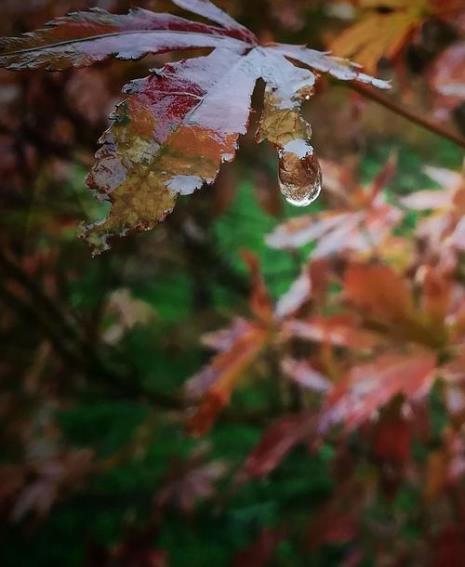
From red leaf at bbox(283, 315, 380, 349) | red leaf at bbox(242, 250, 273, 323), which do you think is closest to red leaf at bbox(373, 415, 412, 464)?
red leaf at bbox(283, 315, 380, 349)

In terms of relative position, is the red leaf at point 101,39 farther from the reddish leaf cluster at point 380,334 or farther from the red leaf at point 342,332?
the red leaf at point 342,332

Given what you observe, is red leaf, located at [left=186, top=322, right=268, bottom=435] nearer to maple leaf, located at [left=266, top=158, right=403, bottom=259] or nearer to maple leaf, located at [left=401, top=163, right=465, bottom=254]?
maple leaf, located at [left=266, top=158, right=403, bottom=259]

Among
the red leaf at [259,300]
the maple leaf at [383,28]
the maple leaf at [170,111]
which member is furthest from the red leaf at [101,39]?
the red leaf at [259,300]

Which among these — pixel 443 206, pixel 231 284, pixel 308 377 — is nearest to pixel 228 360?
pixel 308 377

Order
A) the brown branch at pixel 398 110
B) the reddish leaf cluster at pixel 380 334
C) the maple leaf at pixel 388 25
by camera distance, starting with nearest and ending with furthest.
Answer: the brown branch at pixel 398 110 → the maple leaf at pixel 388 25 → the reddish leaf cluster at pixel 380 334

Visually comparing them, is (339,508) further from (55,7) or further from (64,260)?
(55,7)

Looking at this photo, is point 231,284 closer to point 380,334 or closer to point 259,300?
point 259,300
